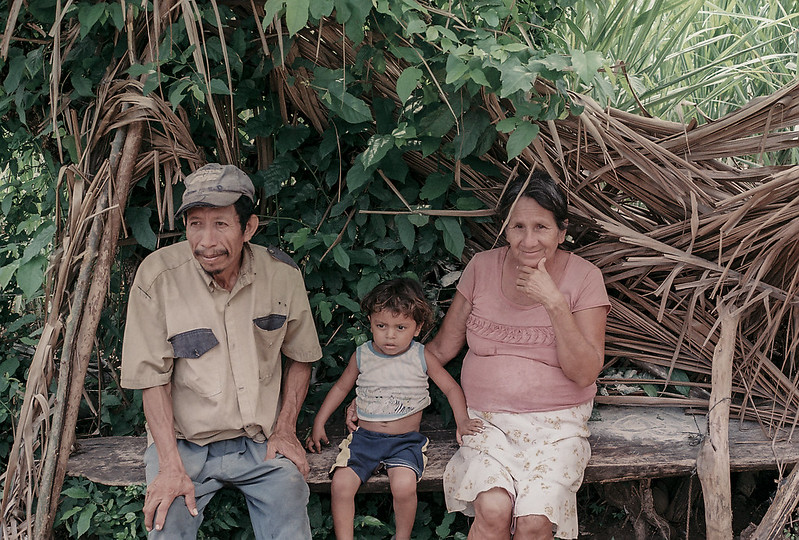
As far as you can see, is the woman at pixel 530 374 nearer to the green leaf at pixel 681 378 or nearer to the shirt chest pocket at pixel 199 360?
the green leaf at pixel 681 378

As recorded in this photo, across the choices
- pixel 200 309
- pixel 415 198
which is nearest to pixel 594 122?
pixel 415 198

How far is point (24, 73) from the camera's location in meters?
2.84

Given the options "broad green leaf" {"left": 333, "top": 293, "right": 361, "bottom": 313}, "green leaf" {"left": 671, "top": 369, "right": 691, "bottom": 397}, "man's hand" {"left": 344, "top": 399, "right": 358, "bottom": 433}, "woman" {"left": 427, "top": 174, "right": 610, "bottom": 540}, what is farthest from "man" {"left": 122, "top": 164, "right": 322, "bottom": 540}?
"green leaf" {"left": 671, "top": 369, "right": 691, "bottom": 397}

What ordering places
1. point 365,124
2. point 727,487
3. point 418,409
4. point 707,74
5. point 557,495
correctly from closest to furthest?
point 557,495
point 727,487
point 418,409
point 365,124
point 707,74

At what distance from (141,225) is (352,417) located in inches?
45.3

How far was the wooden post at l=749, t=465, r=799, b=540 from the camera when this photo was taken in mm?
2734

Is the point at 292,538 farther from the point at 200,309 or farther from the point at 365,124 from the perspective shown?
the point at 365,124

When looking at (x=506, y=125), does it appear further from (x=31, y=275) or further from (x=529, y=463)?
(x=31, y=275)

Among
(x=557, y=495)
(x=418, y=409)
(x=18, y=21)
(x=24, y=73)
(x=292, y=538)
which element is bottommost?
(x=292, y=538)

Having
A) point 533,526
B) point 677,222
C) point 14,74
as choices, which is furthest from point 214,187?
point 677,222

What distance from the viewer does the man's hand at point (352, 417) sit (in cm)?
295

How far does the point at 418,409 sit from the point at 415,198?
34.5 inches

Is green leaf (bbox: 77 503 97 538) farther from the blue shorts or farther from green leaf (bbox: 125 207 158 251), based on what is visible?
green leaf (bbox: 125 207 158 251)

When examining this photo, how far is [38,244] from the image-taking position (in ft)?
9.04
